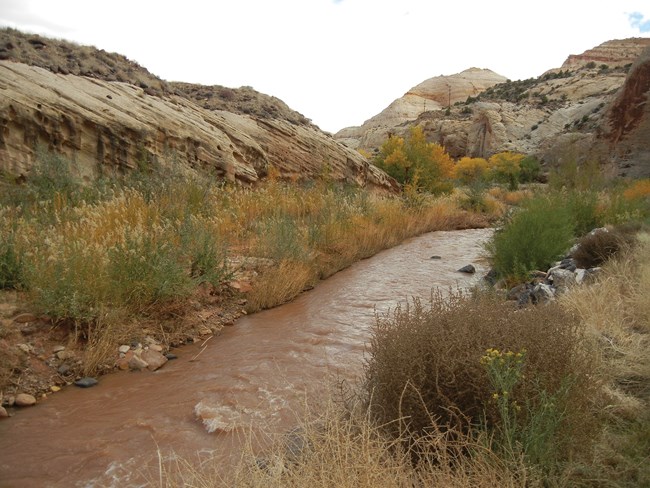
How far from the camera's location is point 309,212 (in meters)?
10.3

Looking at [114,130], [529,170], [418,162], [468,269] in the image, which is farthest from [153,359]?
[529,170]

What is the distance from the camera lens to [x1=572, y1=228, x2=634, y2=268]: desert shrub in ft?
20.0

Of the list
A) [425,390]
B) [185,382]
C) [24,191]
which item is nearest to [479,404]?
[425,390]

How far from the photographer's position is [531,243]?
270 inches

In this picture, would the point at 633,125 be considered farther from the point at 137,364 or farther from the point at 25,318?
the point at 25,318

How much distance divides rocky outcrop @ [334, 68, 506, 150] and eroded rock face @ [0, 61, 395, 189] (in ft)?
173

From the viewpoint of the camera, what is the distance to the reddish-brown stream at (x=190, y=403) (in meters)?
2.81

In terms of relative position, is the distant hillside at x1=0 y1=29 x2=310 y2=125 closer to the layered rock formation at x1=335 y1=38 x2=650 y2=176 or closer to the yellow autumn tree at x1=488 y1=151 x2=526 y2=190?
the layered rock formation at x1=335 y1=38 x2=650 y2=176

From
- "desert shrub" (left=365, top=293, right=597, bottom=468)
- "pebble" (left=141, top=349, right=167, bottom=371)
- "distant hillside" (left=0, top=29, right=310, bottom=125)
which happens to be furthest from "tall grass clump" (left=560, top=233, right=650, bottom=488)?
"distant hillside" (left=0, top=29, right=310, bottom=125)

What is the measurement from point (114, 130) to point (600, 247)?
9470 millimetres

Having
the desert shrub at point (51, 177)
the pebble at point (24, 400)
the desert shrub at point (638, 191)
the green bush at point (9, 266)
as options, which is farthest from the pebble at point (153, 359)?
the desert shrub at point (638, 191)

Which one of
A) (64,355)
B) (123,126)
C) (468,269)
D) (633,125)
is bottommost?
(64,355)

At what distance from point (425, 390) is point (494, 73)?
11397 centimetres

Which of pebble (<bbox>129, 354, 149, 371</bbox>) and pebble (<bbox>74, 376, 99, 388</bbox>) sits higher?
pebble (<bbox>129, 354, 149, 371</bbox>)
